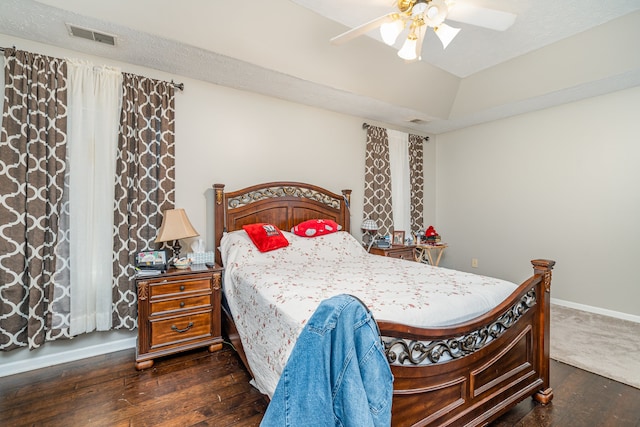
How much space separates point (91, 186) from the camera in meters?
2.48


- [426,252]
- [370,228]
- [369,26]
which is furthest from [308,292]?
[426,252]

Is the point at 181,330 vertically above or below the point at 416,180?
below

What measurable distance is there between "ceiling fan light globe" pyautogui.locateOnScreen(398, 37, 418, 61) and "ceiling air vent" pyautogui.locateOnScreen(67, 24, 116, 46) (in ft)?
7.28

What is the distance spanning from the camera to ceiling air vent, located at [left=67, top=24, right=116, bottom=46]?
2.20 metres

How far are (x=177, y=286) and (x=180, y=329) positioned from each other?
0.36m

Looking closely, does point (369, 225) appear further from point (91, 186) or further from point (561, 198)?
point (91, 186)

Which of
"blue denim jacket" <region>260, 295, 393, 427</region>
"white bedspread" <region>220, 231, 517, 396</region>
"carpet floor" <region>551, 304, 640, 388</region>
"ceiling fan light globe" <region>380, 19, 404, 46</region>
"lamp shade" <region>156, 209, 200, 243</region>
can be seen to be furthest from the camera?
"lamp shade" <region>156, 209, 200, 243</region>

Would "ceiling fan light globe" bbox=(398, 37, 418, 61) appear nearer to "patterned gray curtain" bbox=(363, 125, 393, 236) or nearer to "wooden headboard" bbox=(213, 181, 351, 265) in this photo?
"wooden headboard" bbox=(213, 181, 351, 265)

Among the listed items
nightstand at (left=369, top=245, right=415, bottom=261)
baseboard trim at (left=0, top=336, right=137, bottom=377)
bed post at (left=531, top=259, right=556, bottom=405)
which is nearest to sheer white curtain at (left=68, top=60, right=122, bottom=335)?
baseboard trim at (left=0, top=336, right=137, bottom=377)

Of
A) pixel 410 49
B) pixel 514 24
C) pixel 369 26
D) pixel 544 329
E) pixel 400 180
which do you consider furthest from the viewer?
pixel 400 180

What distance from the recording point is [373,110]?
3992 mm

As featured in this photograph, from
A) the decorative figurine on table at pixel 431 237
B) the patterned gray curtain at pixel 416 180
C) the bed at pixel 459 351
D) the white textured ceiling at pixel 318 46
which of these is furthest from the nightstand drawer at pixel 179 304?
the patterned gray curtain at pixel 416 180

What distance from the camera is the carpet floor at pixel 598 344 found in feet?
7.54

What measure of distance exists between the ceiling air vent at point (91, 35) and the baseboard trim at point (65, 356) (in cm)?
250
